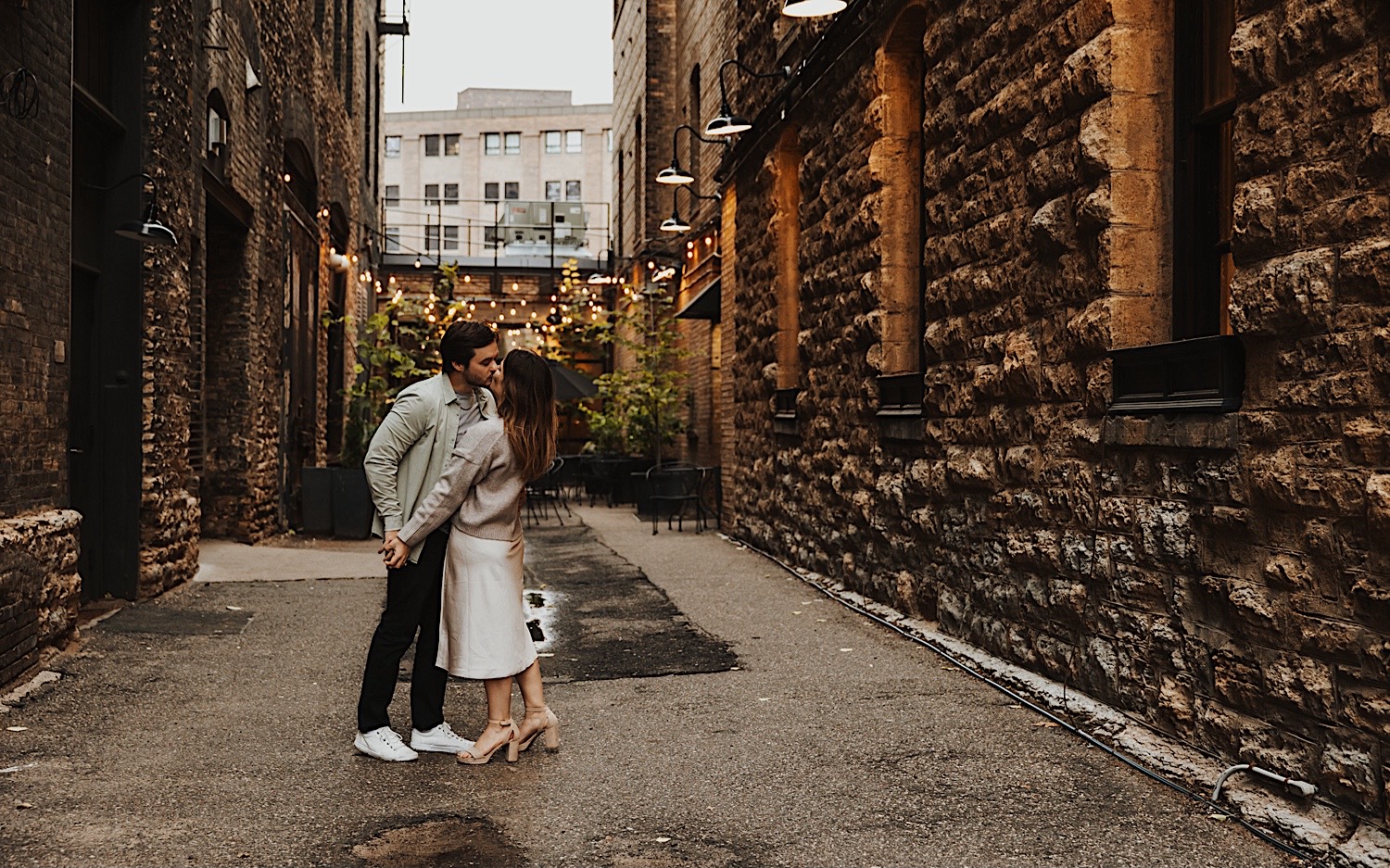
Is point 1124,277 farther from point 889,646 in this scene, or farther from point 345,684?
point 345,684

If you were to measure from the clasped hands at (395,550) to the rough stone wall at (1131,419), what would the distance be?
297 cm

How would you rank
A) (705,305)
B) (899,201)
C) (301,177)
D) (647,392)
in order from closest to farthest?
(899,201) → (705,305) → (301,177) → (647,392)

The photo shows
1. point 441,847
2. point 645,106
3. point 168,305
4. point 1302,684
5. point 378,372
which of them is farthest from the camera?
point 645,106

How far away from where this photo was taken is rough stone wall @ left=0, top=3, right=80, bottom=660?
264 inches

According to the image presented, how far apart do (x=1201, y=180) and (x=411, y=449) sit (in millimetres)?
3536

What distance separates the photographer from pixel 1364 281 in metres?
4.14

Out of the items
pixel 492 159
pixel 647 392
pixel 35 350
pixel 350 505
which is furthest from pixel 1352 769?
pixel 492 159

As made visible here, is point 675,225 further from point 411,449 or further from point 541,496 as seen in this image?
point 411,449

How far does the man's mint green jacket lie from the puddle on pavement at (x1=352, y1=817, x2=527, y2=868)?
1.29 metres

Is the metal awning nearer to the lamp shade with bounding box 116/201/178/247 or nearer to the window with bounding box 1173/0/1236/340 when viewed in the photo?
the lamp shade with bounding box 116/201/178/247

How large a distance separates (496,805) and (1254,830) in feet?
8.40

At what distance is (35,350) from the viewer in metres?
7.20

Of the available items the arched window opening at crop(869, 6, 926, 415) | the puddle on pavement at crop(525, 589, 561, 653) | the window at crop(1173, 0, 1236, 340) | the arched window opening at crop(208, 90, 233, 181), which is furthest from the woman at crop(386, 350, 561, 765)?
the arched window opening at crop(208, 90, 233, 181)

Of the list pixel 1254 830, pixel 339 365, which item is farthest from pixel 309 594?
pixel 339 365
